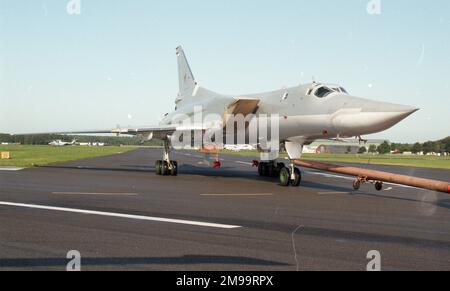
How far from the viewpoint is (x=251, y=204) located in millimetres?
11812

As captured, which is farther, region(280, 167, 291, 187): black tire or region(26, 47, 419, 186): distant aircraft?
region(280, 167, 291, 187): black tire

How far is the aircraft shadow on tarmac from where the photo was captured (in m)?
5.53

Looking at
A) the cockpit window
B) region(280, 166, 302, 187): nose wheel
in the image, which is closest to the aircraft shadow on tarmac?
the cockpit window

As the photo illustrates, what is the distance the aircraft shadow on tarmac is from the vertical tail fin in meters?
23.9

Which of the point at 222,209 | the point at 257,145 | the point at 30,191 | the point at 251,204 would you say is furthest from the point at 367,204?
the point at 30,191

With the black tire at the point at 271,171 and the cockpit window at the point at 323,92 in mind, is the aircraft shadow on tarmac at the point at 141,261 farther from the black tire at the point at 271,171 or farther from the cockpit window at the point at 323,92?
the black tire at the point at 271,171

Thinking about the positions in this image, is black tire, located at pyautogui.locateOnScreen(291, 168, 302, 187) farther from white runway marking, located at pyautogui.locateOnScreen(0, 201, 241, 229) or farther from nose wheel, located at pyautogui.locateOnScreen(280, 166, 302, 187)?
white runway marking, located at pyautogui.locateOnScreen(0, 201, 241, 229)

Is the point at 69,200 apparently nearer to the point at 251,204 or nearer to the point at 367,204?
the point at 251,204

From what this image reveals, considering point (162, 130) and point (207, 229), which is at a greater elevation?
point (162, 130)

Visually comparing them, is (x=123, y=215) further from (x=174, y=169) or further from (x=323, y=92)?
(x=174, y=169)

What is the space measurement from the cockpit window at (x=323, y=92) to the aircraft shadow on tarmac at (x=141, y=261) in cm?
1092

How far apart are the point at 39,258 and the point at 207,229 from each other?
9.76 ft

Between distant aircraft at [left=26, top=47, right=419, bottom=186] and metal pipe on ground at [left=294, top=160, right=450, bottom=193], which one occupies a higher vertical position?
distant aircraft at [left=26, top=47, right=419, bottom=186]
